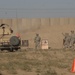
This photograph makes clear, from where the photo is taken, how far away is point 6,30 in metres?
29.7

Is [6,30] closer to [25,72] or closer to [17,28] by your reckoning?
[25,72]

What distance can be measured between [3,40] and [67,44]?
6.25 meters

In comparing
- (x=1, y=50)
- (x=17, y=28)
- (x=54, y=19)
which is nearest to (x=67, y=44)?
(x=1, y=50)

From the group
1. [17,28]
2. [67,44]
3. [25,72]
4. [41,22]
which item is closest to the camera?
[25,72]

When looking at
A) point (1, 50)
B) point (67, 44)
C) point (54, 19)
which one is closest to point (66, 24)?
point (54, 19)

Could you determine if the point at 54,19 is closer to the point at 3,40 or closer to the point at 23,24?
the point at 23,24

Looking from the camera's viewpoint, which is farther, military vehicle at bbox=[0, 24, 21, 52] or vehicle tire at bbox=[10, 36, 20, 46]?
military vehicle at bbox=[0, 24, 21, 52]

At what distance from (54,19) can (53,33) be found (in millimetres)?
1800

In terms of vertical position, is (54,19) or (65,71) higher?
(54,19)

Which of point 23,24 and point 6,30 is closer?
point 6,30

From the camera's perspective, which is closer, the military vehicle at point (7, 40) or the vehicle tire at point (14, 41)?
the vehicle tire at point (14, 41)

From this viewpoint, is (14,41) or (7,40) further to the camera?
(7,40)

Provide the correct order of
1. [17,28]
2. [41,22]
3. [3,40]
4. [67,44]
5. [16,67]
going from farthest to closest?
[41,22]
[17,28]
[67,44]
[3,40]
[16,67]

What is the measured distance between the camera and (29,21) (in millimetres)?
49156
